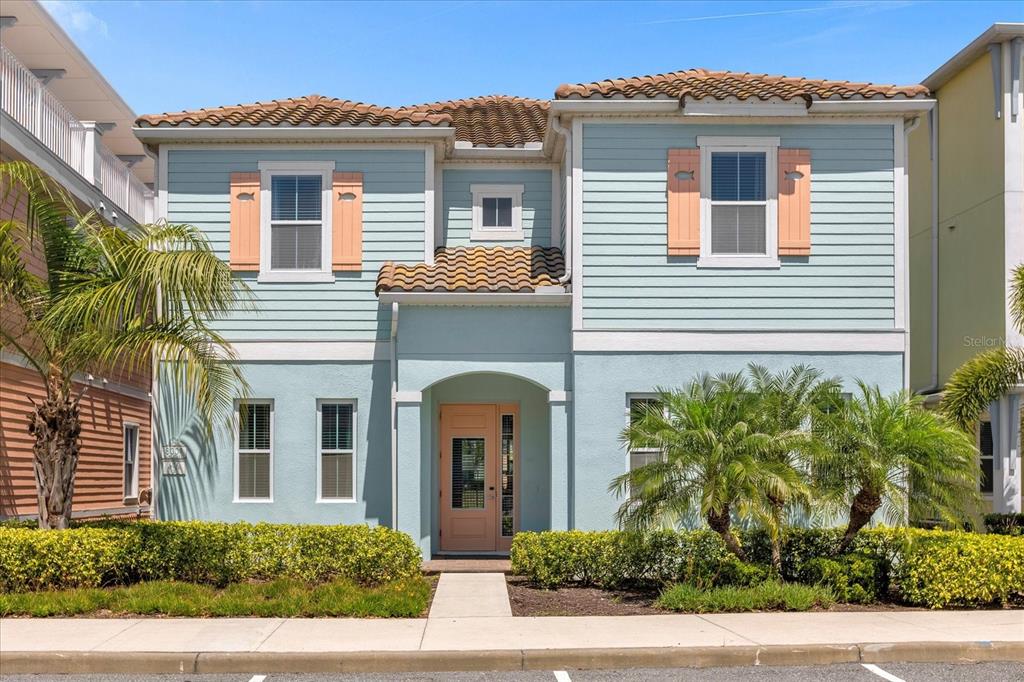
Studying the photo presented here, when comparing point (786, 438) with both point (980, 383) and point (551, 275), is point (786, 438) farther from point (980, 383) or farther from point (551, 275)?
point (551, 275)

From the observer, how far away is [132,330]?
12242 millimetres

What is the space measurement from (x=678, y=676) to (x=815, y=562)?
156 inches

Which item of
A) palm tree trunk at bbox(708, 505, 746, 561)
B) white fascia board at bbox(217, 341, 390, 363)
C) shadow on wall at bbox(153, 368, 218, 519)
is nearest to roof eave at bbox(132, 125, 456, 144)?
white fascia board at bbox(217, 341, 390, 363)

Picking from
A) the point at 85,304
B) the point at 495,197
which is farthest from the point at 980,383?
the point at 85,304

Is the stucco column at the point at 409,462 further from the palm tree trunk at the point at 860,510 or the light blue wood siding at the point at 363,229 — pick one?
the palm tree trunk at the point at 860,510

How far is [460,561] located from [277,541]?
330 centimetres

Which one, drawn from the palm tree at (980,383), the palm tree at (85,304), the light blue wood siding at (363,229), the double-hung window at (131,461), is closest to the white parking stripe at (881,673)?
the palm tree at (980,383)

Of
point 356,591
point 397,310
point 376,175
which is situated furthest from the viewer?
point 376,175

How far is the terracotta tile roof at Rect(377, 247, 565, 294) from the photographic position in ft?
48.2

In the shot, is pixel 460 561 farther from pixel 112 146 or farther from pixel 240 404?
pixel 112 146

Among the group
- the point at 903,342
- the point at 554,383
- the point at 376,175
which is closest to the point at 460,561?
the point at 554,383

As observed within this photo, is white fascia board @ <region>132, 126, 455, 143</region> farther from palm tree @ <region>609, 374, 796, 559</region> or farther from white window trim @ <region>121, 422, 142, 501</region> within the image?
white window trim @ <region>121, 422, 142, 501</region>

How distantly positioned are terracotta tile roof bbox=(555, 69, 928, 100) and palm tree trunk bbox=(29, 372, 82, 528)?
7.22m

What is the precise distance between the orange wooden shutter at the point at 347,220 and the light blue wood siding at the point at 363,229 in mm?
96
